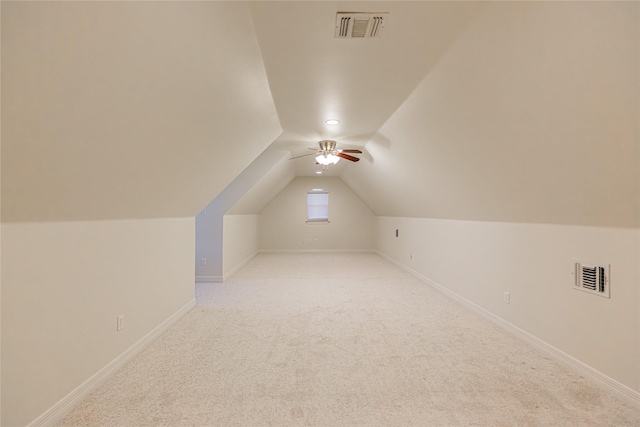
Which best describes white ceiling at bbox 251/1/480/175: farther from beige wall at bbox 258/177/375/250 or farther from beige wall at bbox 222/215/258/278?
beige wall at bbox 258/177/375/250

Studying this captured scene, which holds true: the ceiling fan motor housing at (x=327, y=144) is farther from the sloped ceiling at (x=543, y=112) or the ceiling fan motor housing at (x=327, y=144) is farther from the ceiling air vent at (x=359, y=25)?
the ceiling air vent at (x=359, y=25)

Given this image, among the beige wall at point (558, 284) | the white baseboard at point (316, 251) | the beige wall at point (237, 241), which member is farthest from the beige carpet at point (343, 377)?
the white baseboard at point (316, 251)

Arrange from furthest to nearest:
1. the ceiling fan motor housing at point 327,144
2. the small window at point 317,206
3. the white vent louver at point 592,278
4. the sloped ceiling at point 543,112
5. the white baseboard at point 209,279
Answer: the small window at point 317,206 → the white baseboard at point 209,279 → the ceiling fan motor housing at point 327,144 → the white vent louver at point 592,278 → the sloped ceiling at point 543,112

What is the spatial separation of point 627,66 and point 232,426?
2649 mm

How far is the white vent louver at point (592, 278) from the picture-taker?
2.07 metres

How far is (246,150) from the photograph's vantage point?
3.61m

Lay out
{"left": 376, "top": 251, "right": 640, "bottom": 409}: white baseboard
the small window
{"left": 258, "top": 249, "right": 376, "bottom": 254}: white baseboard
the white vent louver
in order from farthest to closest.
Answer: the small window → {"left": 258, "top": 249, "right": 376, "bottom": 254}: white baseboard → the white vent louver → {"left": 376, "top": 251, "right": 640, "bottom": 409}: white baseboard

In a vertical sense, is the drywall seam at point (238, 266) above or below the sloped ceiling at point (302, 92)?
below

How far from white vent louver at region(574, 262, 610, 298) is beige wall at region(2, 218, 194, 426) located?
3.53 meters

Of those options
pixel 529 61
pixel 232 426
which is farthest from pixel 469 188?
pixel 232 426

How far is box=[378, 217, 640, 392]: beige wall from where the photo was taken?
6.35 ft

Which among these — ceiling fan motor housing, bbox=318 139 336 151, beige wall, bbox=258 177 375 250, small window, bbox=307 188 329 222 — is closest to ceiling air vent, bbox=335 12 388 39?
ceiling fan motor housing, bbox=318 139 336 151

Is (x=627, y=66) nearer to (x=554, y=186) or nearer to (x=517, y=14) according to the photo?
(x=517, y=14)

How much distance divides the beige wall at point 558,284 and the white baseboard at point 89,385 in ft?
11.4
